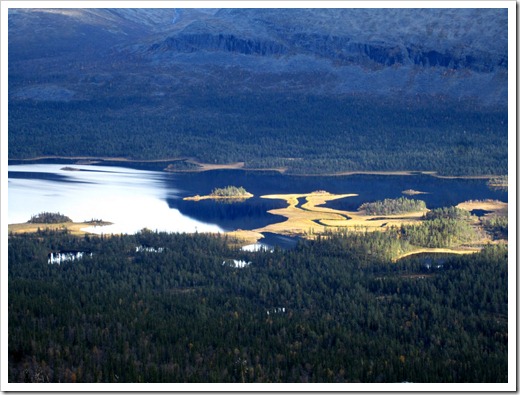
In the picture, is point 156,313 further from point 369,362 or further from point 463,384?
point 463,384

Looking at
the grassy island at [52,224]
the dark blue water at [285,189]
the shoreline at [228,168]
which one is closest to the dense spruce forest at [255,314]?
the grassy island at [52,224]

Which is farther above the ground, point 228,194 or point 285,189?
point 285,189

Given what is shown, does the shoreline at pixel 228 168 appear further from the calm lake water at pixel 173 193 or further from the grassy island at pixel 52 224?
the grassy island at pixel 52 224

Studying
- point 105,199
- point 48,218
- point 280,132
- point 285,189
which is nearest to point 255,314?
point 48,218

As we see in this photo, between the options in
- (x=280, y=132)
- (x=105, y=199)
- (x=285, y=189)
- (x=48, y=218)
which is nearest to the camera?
(x=48, y=218)

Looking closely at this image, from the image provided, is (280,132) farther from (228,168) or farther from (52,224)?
(52,224)

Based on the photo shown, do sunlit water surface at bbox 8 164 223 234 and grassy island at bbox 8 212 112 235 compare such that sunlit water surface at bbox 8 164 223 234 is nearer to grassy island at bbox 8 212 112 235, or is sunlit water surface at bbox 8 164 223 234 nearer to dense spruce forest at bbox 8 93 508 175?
grassy island at bbox 8 212 112 235

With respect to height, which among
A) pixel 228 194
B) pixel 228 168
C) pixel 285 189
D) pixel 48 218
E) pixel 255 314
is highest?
pixel 228 168
